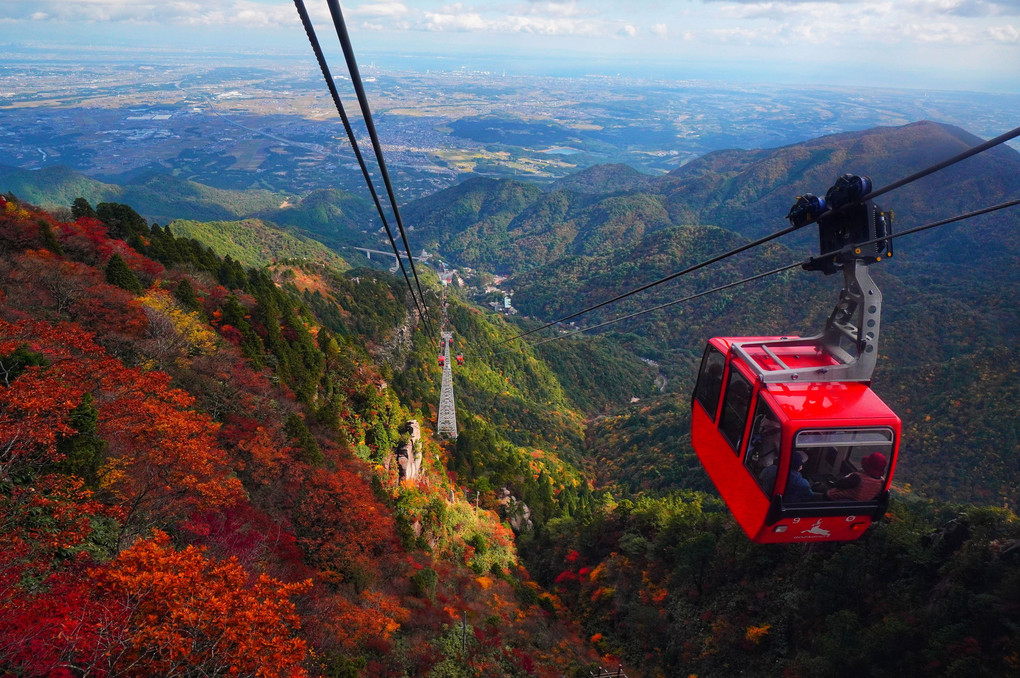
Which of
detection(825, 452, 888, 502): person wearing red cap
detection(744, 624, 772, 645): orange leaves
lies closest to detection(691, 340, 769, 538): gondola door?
detection(825, 452, 888, 502): person wearing red cap

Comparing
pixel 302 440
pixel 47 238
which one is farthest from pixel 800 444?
pixel 47 238

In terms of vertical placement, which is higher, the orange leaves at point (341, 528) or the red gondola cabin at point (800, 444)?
the red gondola cabin at point (800, 444)

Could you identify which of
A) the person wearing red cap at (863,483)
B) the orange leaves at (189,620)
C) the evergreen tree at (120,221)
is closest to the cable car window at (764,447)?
the person wearing red cap at (863,483)

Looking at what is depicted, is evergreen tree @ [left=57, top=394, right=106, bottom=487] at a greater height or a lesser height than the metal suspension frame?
lesser

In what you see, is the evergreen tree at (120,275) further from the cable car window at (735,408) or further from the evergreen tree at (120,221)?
the cable car window at (735,408)

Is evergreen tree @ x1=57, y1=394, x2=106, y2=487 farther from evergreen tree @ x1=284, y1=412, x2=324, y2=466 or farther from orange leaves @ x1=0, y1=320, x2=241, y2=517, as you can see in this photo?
evergreen tree @ x1=284, y1=412, x2=324, y2=466

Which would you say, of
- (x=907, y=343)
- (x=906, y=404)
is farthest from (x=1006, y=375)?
(x=907, y=343)

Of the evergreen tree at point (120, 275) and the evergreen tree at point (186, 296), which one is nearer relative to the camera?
the evergreen tree at point (120, 275)
